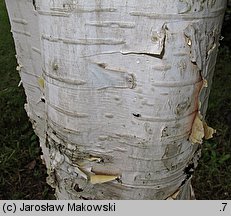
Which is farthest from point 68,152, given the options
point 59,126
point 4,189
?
point 4,189

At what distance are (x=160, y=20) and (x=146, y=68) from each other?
7cm

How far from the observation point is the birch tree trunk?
2.12 feet

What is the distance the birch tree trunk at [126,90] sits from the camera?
65 cm

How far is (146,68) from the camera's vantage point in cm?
66

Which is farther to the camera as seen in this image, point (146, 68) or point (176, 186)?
point (176, 186)

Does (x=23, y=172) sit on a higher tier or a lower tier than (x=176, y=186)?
lower

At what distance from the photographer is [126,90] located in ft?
2.24

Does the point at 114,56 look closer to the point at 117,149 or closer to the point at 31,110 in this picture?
the point at 117,149

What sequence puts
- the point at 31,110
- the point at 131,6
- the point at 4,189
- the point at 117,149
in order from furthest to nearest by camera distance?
the point at 4,189 → the point at 31,110 → the point at 117,149 → the point at 131,6

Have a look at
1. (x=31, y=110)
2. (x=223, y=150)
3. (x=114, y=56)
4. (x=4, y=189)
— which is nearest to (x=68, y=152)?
(x=114, y=56)

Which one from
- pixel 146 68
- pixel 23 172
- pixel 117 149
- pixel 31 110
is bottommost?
pixel 23 172

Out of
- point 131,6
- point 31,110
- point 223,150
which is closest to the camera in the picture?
point 131,6

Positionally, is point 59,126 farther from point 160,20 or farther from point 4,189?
point 4,189

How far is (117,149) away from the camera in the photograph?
73 cm
